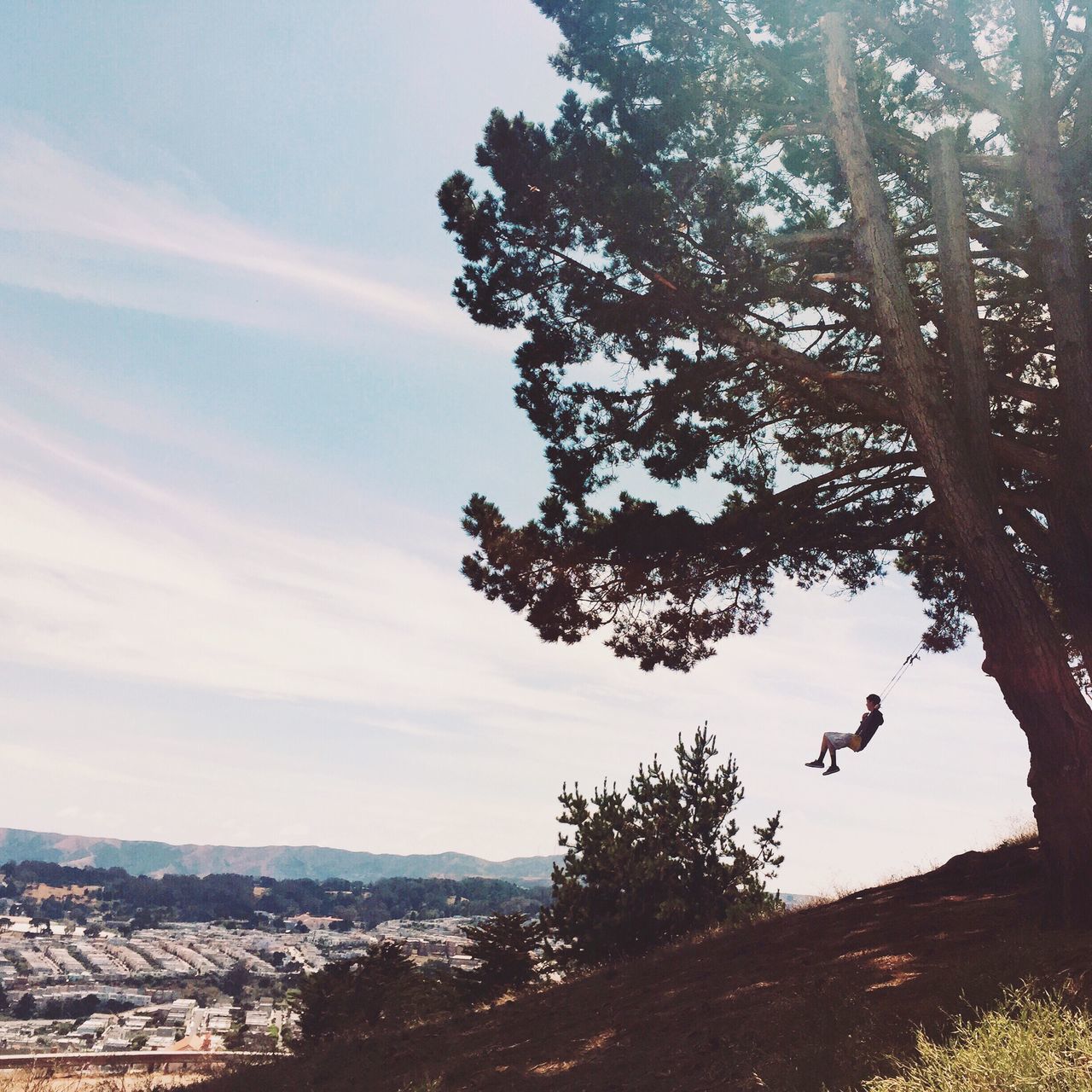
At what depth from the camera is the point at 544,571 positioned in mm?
12094

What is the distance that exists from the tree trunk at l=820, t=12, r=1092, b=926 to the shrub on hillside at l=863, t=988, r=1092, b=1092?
3250 mm

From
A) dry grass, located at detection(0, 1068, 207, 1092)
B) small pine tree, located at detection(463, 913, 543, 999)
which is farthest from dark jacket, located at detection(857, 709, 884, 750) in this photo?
small pine tree, located at detection(463, 913, 543, 999)

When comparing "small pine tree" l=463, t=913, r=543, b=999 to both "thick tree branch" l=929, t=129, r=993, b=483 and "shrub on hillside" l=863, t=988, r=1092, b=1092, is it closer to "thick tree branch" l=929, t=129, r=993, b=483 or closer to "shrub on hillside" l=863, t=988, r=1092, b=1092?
"thick tree branch" l=929, t=129, r=993, b=483

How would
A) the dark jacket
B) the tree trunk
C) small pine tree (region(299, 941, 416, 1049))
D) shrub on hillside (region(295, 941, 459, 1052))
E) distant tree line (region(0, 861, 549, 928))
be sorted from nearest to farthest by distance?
the tree trunk
the dark jacket
shrub on hillside (region(295, 941, 459, 1052))
small pine tree (region(299, 941, 416, 1049))
distant tree line (region(0, 861, 549, 928))

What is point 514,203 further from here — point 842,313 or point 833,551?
point 833,551

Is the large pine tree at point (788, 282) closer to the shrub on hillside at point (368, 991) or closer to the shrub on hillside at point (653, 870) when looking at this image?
the shrub on hillside at point (653, 870)

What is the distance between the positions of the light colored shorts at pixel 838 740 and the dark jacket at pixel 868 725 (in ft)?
0.44

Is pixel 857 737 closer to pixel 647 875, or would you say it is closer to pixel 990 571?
pixel 990 571

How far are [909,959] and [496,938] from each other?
1479 cm

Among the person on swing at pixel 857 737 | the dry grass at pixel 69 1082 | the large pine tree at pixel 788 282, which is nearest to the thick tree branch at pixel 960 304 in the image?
the large pine tree at pixel 788 282

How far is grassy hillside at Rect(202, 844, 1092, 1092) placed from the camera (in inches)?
232

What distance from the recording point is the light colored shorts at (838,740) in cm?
1058

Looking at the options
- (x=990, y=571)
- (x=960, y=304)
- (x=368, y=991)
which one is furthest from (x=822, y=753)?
(x=368, y=991)

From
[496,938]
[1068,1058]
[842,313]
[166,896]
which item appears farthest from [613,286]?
[166,896]
